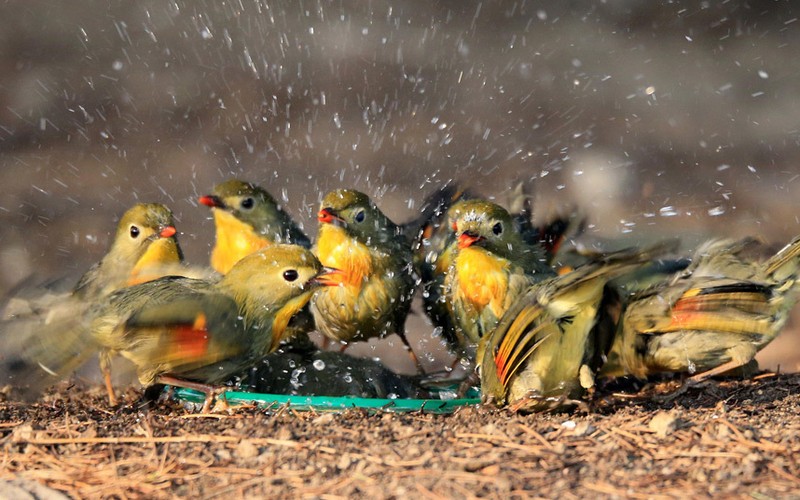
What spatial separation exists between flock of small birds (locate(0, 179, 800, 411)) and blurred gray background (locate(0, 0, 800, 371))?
303cm

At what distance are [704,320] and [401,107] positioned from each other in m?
5.46

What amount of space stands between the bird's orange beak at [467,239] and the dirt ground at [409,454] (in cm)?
120

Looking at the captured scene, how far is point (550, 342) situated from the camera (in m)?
4.21

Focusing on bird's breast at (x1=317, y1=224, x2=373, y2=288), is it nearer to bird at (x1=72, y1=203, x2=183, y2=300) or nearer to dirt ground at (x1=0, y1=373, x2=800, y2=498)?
bird at (x1=72, y1=203, x2=183, y2=300)

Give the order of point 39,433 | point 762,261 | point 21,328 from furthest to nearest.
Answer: point 762,261 → point 21,328 → point 39,433

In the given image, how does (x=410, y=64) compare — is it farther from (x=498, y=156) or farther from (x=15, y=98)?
(x=15, y=98)

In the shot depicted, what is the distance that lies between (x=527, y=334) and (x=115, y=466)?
183cm

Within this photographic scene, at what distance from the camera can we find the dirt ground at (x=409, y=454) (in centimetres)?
291

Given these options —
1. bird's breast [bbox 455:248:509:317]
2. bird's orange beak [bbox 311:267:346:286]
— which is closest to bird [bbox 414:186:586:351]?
bird's breast [bbox 455:248:509:317]


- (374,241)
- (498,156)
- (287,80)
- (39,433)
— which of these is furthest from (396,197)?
(39,433)

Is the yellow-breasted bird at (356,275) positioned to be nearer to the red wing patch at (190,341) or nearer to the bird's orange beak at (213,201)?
the bird's orange beak at (213,201)

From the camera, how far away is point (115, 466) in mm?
3252

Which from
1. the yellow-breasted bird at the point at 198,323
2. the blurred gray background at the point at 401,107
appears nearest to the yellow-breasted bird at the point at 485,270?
the yellow-breasted bird at the point at 198,323

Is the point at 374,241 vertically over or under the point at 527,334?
over
